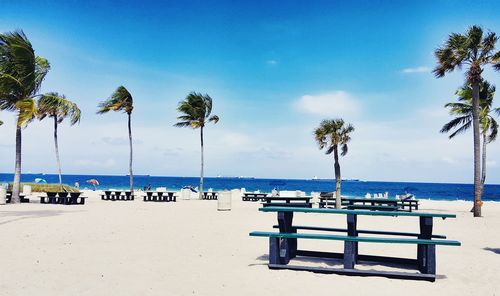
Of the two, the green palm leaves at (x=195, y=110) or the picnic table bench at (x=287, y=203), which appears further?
the green palm leaves at (x=195, y=110)

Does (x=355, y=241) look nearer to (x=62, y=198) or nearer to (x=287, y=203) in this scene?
(x=287, y=203)

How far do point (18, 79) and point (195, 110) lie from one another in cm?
1406

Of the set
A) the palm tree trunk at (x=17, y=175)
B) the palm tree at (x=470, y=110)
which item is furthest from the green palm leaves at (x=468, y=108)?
the palm tree trunk at (x=17, y=175)

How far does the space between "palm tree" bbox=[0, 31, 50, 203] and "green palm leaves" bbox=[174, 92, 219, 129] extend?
1220 cm

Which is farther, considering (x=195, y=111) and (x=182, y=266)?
(x=195, y=111)

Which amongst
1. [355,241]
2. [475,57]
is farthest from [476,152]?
[355,241]

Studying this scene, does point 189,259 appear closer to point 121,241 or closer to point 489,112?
point 121,241

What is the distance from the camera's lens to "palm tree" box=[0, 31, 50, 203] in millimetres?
21406

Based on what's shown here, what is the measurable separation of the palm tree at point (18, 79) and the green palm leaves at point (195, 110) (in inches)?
480

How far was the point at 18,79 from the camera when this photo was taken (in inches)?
880

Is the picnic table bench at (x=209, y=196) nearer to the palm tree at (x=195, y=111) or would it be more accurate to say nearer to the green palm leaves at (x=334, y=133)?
the palm tree at (x=195, y=111)

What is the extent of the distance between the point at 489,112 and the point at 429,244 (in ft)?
84.9

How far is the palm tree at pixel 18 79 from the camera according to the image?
21406 mm

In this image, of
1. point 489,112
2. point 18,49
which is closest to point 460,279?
point 18,49
